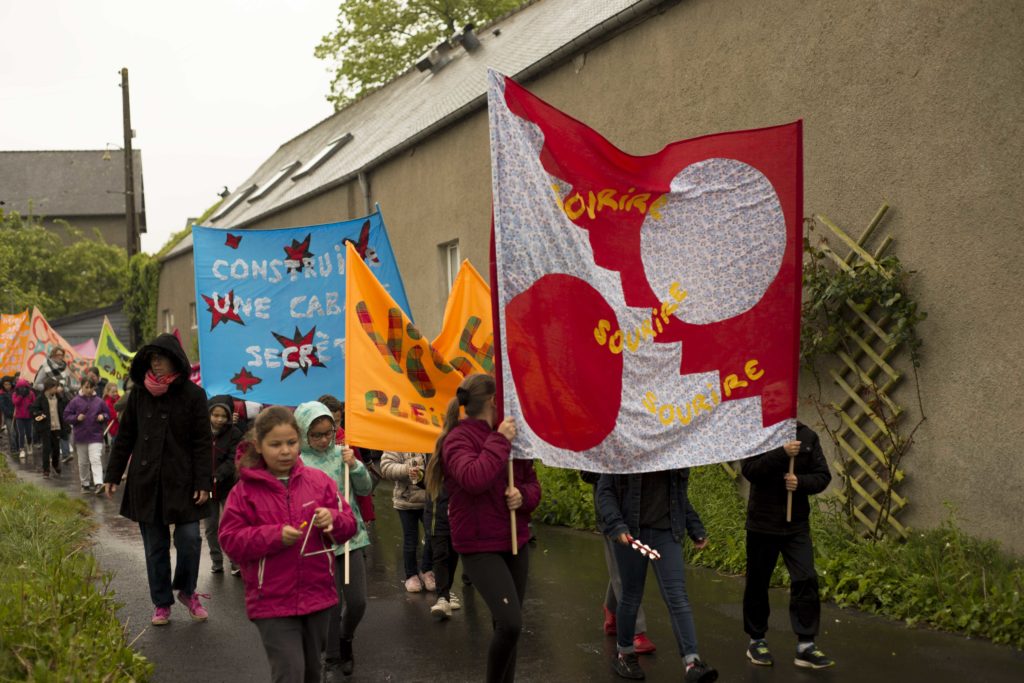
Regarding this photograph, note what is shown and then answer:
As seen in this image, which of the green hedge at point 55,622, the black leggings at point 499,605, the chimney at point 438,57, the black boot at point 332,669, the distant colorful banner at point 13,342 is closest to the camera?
the black leggings at point 499,605

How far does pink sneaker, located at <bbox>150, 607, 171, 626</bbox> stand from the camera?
26.1ft

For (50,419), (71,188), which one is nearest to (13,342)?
(50,419)

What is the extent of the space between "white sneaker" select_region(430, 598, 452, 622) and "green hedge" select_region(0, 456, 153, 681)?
2041 mm

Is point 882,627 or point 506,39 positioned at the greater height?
point 506,39

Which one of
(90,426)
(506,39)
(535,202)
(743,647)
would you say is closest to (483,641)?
(743,647)

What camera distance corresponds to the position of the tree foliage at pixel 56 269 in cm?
5425

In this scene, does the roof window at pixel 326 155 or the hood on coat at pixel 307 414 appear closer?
the hood on coat at pixel 307 414

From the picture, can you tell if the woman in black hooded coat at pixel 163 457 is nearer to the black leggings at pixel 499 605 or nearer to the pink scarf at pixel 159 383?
the pink scarf at pixel 159 383

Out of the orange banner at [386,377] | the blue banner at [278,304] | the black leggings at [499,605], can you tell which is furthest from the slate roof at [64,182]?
the black leggings at [499,605]

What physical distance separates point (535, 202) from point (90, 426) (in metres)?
12.4

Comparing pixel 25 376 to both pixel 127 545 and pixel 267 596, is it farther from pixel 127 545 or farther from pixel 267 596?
pixel 267 596

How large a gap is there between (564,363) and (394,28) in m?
34.6

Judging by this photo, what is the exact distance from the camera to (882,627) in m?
7.33

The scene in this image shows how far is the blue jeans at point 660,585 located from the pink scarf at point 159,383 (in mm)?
3351
